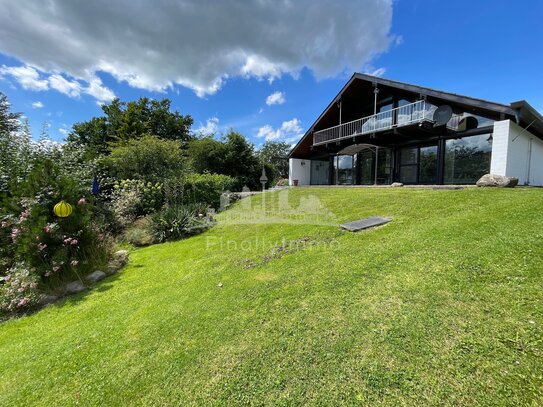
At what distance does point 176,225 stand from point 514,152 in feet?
42.0

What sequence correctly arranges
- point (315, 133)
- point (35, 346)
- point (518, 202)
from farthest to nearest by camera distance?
point (315, 133), point (518, 202), point (35, 346)

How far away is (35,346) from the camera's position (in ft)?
9.74

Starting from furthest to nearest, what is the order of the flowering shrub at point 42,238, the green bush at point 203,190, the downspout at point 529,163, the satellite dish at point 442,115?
1. the green bush at point 203,190
2. the downspout at point 529,163
3. the satellite dish at point 442,115
4. the flowering shrub at point 42,238

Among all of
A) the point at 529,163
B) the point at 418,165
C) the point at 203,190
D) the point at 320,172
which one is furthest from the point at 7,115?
the point at 529,163

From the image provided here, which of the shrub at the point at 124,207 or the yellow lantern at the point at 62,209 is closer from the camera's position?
the yellow lantern at the point at 62,209

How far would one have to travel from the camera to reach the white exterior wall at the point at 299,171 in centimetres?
1819

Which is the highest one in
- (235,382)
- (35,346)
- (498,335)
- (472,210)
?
(472,210)

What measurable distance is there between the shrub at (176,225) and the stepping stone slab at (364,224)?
4911 mm

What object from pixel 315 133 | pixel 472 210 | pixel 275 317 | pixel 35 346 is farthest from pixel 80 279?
pixel 315 133

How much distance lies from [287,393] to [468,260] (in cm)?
283

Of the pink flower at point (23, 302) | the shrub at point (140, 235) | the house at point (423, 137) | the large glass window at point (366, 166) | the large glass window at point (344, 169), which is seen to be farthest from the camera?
the large glass window at point (344, 169)

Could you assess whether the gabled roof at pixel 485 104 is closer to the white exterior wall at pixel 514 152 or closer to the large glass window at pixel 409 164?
the white exterior wall at pixel 514 152

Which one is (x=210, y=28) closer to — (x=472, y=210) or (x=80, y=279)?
(x=80, y=279)

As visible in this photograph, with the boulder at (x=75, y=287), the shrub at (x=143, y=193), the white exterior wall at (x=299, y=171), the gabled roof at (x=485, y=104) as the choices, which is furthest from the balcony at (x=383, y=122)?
the boulder at (x=75, y=287)
